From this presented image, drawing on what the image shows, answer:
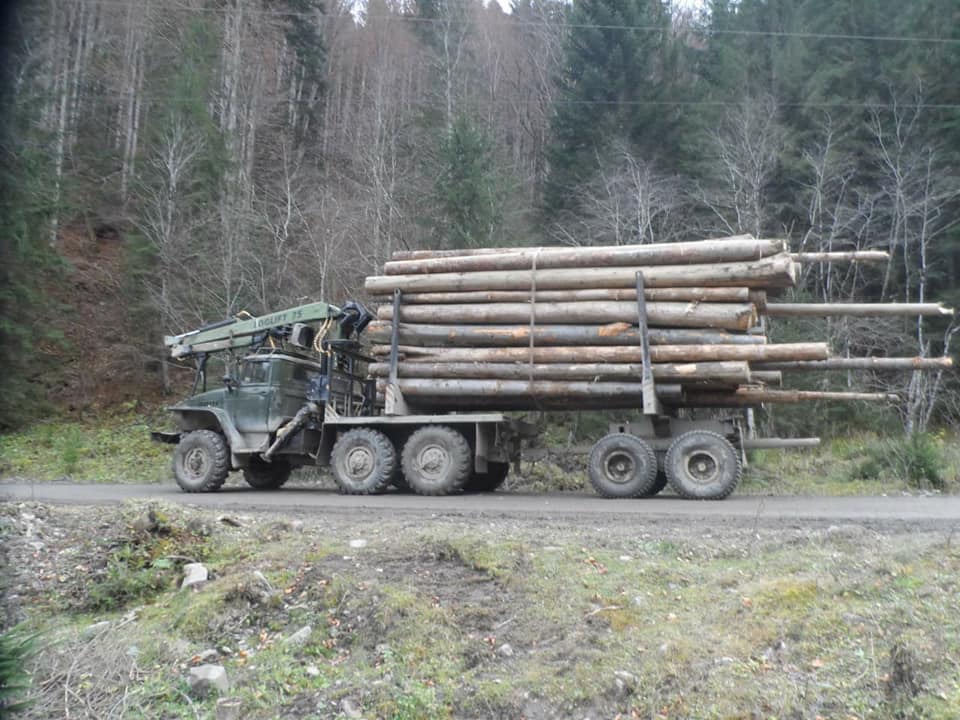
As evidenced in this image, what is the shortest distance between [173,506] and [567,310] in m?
7.80

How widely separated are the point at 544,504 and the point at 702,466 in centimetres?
247

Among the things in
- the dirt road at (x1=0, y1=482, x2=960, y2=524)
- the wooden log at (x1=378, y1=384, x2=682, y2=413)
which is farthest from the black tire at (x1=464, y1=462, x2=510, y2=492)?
the wooden log at (x1=378, y1=384, x2=682, y2=413)

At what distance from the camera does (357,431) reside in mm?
14977

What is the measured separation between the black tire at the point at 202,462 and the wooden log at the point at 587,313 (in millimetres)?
3660

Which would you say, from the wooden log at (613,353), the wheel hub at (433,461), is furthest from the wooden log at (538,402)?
the wheel hub at (433,461)

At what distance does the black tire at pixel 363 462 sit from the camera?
14617mm

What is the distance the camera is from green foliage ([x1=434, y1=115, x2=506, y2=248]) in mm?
25766

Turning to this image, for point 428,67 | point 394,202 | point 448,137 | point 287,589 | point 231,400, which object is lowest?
point 287,589

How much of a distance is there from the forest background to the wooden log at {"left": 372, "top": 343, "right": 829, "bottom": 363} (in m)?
9.61

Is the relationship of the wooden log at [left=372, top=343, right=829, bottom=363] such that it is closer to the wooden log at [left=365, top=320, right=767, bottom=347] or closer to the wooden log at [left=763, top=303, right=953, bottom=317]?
the wooden log at [left=365, top=320, right=767, bottom=347]

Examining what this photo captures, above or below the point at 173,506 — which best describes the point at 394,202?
above

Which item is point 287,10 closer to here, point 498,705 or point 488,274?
point 488,274

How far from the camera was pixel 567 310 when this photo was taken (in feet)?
47.2

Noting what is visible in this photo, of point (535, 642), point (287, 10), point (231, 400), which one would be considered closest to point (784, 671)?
point (535, 642)
